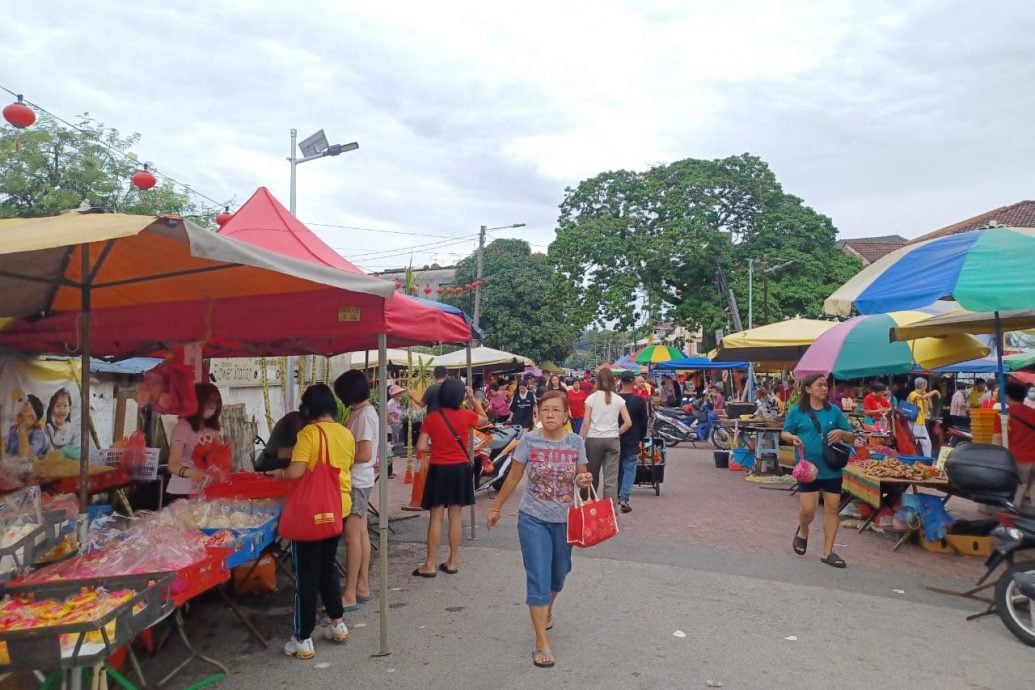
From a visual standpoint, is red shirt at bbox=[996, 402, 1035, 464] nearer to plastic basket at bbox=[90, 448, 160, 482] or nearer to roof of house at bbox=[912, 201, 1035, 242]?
plastic basket at bbox=[90, 448, 160, 482]

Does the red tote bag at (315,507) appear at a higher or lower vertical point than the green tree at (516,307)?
lower

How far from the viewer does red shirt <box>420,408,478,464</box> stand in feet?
20.2

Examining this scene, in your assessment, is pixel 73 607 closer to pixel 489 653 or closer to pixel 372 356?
pixel 489 653

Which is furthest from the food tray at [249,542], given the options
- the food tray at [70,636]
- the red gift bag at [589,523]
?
the red gift bag at [589,523]

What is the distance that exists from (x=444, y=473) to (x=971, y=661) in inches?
158

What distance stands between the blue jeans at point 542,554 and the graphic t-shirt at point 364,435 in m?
1.49

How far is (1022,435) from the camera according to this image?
20.5 feet

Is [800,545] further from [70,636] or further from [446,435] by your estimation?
[70,636]

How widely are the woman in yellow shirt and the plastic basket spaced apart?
280cm

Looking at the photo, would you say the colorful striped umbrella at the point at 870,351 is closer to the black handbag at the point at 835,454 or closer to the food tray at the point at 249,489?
the black handbag at the point at 835,454

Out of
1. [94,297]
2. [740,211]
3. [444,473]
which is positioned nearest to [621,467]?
[444,473]

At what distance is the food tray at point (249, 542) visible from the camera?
4.28 metres

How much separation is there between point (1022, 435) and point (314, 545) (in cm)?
611

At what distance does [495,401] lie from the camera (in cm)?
1958
